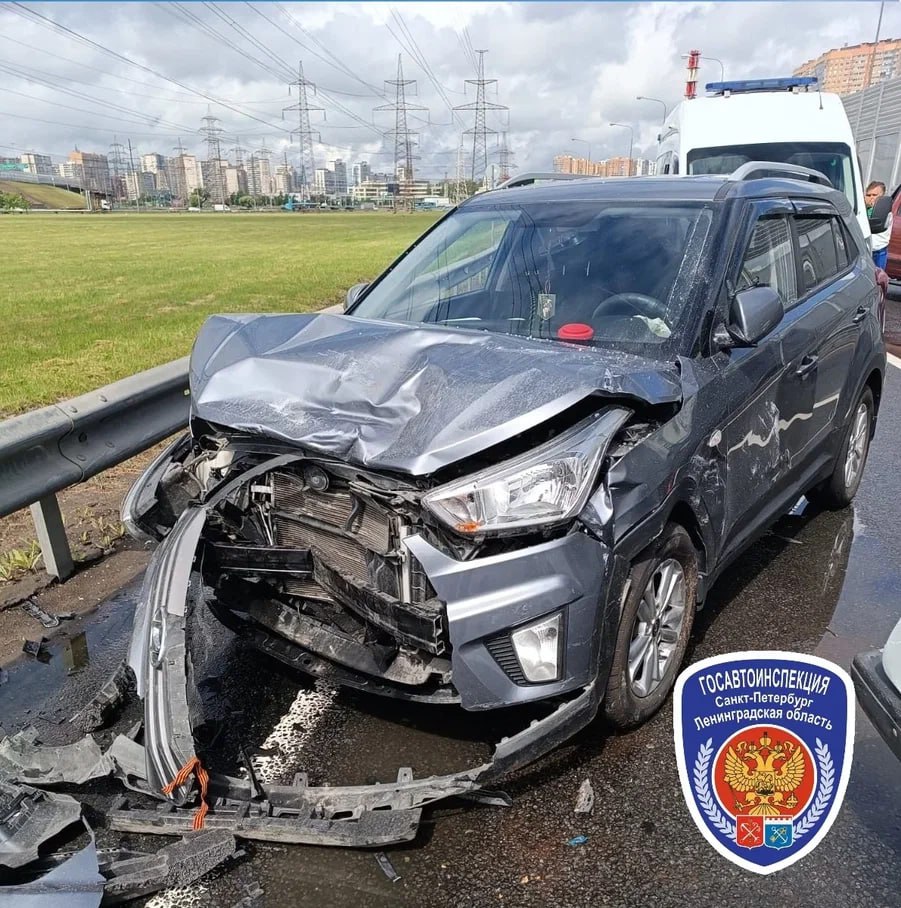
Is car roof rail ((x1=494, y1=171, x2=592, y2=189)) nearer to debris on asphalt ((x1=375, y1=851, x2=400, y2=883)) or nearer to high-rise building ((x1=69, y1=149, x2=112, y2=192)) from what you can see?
debris on asphalt ((x1=375, y1=851, x2=400, y2=883))

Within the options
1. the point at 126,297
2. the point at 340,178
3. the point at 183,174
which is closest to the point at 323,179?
the point at 340,178

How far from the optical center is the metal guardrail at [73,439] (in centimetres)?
387

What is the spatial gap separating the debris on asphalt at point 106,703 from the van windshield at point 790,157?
955 cm

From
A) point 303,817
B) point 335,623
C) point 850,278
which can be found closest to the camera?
point 303,817

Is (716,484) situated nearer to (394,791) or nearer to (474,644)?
(474,644)

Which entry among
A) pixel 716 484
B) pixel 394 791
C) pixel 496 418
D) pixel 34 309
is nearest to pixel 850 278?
pixel 716 484

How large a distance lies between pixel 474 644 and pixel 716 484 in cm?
128

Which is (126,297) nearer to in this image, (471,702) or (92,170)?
(471,702)

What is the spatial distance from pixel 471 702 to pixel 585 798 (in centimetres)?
55

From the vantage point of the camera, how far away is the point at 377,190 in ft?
603

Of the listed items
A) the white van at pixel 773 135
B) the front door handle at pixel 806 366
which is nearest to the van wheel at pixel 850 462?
the front door handle at pixel 806 366

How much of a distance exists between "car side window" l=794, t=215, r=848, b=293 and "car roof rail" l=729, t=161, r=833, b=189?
1.09 feet

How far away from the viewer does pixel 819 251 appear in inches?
186

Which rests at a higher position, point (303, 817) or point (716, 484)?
point (716, 484)
